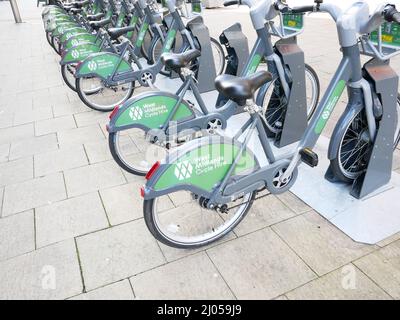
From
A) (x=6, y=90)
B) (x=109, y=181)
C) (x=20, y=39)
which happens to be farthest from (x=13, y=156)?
(x=20, y=39)

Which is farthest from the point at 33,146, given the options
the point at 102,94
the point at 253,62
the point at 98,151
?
the point at 253,62

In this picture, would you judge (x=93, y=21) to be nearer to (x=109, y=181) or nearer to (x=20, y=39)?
(x=109, y=181)

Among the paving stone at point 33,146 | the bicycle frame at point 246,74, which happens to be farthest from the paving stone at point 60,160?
the bicycle frame at point 246,74

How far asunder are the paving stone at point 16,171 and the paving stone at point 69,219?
0.60 metres

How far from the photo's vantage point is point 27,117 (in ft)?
14.5

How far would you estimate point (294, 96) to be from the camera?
3.01m

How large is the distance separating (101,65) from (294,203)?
270 cm

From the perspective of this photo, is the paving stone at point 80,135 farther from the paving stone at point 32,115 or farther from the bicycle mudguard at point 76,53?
the bicycle mudguard at point 76,53

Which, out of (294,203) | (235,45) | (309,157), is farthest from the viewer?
(235,45)

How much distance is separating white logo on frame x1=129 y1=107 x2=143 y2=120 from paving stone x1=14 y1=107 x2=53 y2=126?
208 cm

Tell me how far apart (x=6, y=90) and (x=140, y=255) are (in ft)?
14.9

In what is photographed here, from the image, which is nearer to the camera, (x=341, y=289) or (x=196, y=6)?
(x=341, y=289)

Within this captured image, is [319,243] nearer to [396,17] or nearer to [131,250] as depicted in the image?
[131,250]

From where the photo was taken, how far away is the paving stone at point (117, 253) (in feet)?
6.81
